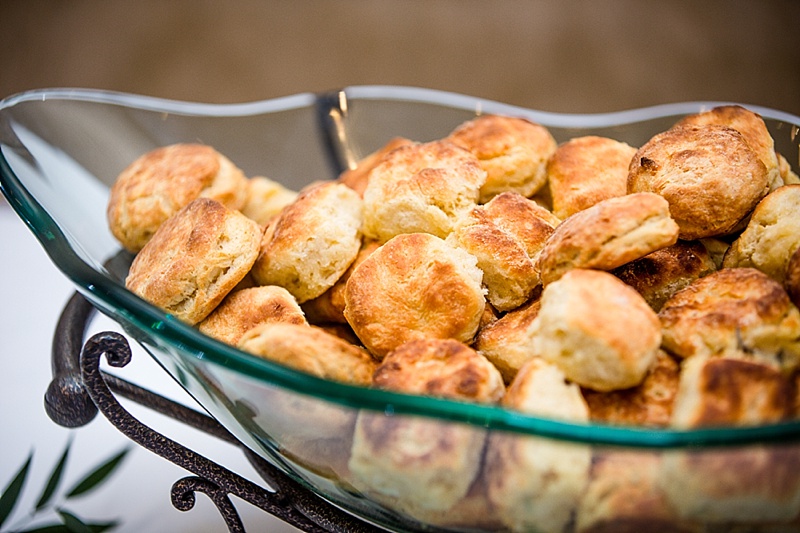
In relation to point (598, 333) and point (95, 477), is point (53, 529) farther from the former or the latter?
point (598, 333)

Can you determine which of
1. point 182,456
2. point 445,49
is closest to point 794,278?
point 182,456

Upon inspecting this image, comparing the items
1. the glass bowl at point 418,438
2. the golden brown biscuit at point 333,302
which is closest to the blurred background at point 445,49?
the glass bowl at point 418,438

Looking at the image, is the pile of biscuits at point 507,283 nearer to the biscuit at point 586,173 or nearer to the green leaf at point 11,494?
the biscuit at point 586,173

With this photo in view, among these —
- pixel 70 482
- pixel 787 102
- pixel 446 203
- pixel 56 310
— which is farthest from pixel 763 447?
pixel 787 102

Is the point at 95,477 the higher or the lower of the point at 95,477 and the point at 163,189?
the lower

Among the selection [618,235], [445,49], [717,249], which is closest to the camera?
[618,235]

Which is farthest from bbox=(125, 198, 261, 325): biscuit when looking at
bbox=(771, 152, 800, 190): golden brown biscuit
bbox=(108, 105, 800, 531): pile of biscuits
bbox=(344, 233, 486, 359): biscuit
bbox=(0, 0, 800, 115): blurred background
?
bbox=(0, 0, 800, 115): blurred background
